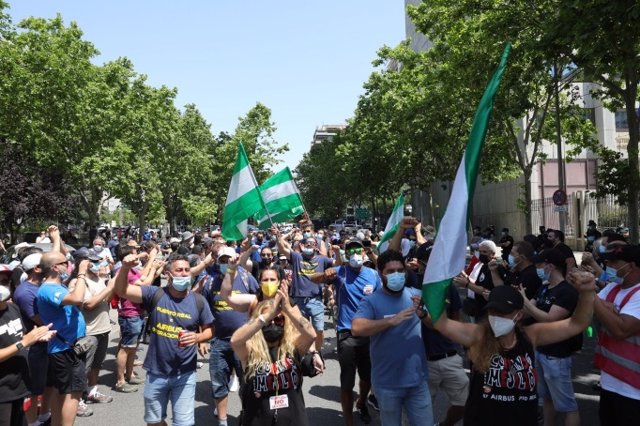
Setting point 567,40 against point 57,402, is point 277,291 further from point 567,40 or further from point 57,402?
point 567,40

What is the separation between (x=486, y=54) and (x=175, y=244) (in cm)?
952

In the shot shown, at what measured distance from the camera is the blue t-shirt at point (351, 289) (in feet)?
21.4

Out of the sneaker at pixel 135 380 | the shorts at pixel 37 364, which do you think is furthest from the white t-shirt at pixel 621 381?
the sneaker at pixel 135 380

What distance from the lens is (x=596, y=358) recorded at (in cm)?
457

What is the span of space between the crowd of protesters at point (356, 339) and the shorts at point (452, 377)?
0.03 feet

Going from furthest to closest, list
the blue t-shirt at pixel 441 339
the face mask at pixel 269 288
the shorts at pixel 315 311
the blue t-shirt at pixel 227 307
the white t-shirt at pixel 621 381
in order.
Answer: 1. the shorts at pixel 315 311
2. the blue t-shirt at pixel 227 307
3. the blue t-shirt at pixel 441 339
4. the face mask at pixel 269 288
5. the white t-shirt at pixel 621 381

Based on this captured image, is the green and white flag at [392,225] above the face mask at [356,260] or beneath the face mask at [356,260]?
above

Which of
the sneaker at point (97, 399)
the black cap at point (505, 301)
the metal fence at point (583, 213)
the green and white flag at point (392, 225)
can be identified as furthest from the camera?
the metal fence at point (583, 213)

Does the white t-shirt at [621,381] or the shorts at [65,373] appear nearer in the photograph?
the white t-shirt at [621,381]

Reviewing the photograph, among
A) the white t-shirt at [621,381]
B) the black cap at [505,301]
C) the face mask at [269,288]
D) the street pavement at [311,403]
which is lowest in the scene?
the street pavement at [311,403]

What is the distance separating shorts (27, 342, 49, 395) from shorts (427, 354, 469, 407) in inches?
134

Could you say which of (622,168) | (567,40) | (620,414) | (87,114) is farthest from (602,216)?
(620,414)

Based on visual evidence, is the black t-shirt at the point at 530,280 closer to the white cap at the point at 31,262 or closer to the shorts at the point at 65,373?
the shorts at the point at 65,373

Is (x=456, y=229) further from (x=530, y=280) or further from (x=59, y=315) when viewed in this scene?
(x=59, y=315)
